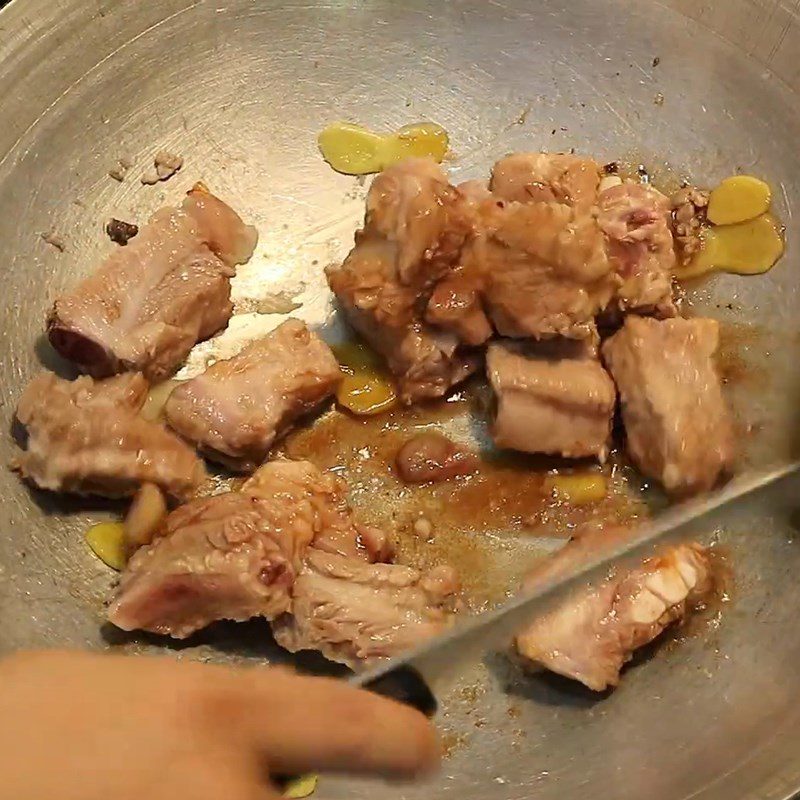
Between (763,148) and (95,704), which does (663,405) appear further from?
(95,704)

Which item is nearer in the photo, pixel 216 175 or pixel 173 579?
pixel 173 579

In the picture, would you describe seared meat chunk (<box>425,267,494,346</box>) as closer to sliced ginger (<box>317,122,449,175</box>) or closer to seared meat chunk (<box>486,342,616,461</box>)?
seared meat chunk (<box>486,342,616,461</box>)

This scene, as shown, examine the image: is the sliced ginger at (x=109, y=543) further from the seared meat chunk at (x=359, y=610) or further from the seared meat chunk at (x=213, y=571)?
the seared meat chunk at (x=359, y=610)

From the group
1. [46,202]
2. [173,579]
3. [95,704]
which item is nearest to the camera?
[95,704]

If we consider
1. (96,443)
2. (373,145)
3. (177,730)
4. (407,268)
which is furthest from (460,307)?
(177,730)

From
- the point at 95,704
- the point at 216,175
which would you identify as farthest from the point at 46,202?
the point at 95,704

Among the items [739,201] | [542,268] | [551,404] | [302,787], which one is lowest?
[302,787]

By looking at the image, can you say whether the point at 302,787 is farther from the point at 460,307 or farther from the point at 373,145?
the point at 373,145

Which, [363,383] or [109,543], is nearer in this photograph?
[109,543]
